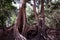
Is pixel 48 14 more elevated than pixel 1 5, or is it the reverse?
pixel 1 5

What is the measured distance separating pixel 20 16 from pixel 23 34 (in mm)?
492

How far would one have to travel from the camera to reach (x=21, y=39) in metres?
3.32

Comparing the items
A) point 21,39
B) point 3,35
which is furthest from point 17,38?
point 3,35

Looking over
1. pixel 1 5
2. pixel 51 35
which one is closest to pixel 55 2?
pixel 51 35

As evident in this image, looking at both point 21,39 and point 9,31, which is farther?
point 9,31

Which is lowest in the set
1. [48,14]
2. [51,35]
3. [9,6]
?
[51,35]

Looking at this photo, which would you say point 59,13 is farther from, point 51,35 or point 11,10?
point 11,10

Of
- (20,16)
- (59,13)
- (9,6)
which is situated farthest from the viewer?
(59,13)

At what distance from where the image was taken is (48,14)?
429cm

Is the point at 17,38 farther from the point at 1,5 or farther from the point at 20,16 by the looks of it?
the point at 1,5

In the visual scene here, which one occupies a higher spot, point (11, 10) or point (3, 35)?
point (11, 10)

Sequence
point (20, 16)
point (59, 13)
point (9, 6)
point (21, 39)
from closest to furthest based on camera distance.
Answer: point (21, 39) < point (20, 16) < point (9, 6) < point (59, 13)

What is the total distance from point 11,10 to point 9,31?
769 mm

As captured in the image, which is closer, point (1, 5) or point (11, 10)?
point (1, 5)
